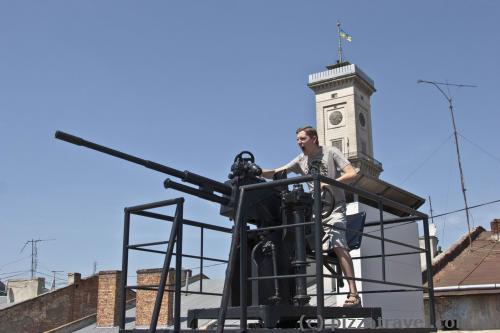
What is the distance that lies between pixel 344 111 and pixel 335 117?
5.34ft

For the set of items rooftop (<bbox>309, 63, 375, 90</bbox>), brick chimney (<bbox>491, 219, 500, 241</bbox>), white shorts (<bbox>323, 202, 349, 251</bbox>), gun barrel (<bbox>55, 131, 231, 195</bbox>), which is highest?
rooftop (<bbox>309, 63, 375, 90</bbox>)

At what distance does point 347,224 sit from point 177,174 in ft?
6.29

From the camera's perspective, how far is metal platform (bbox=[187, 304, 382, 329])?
4.90 m

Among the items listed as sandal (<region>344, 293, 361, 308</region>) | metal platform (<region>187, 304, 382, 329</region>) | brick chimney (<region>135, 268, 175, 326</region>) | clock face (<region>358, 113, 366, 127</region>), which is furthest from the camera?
clock face (<region>358, 113, 366, 127</region>)

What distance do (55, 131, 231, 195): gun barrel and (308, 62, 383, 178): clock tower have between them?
7804 centimetres

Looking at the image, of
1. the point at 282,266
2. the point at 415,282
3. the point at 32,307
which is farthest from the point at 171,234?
the point at 32,307

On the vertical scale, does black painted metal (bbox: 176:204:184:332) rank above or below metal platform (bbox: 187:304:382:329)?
above

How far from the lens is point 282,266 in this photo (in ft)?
17.8

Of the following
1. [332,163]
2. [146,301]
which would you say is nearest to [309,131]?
[332,163]

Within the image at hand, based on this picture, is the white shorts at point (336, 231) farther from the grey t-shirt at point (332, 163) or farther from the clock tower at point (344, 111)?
the clock tower at point (344, 111)

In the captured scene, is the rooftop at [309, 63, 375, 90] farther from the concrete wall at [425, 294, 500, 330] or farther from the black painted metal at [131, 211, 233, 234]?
the black painted metal at [131, 211, 233, 234]

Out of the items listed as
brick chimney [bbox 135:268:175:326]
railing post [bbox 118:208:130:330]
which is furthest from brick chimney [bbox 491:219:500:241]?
railing post [bbox 118:208:130:330]

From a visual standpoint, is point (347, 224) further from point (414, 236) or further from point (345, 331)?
point (414, 236)

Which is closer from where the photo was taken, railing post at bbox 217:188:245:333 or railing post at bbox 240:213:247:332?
railing post at bbox 217:188:245:333
